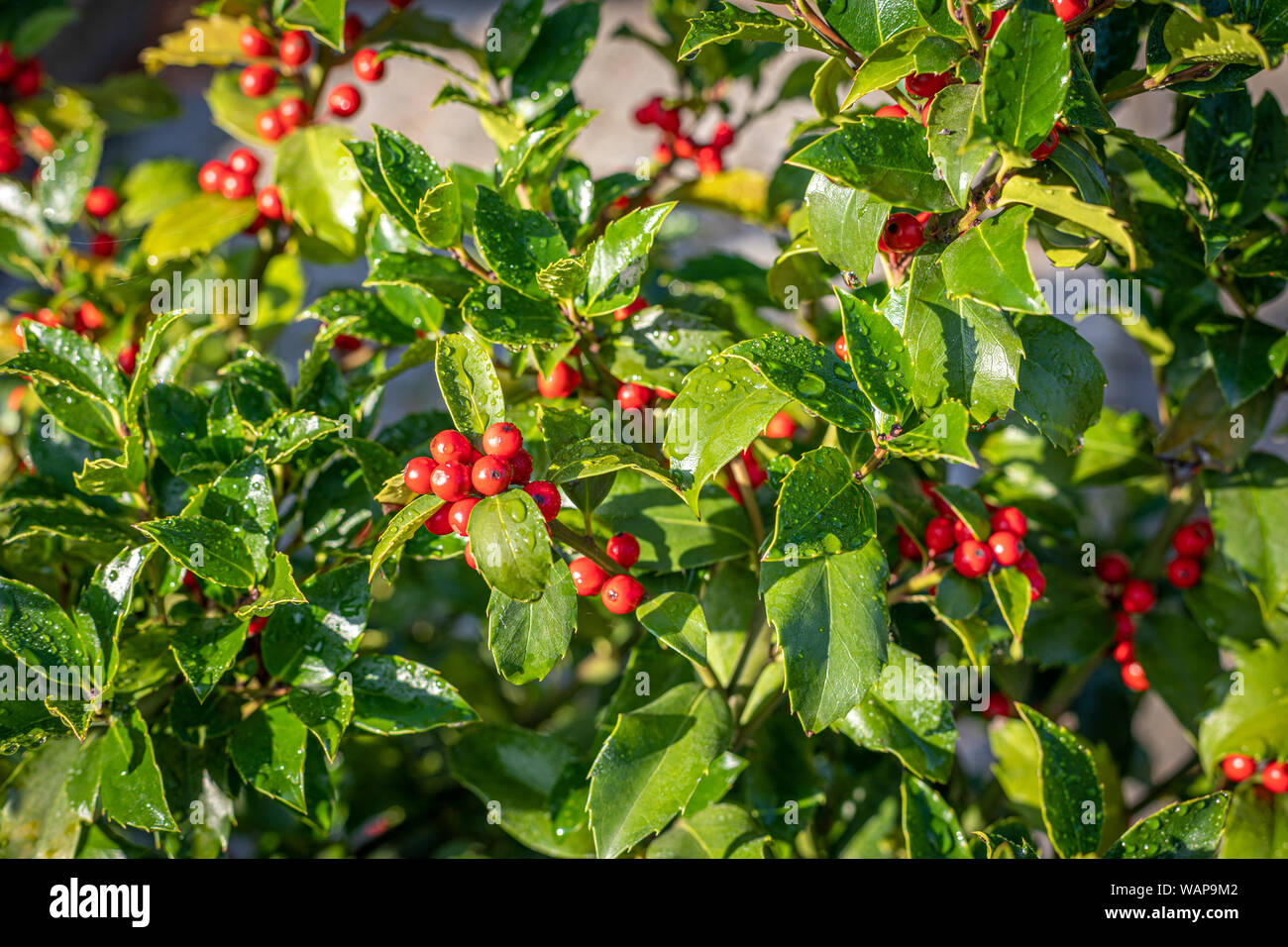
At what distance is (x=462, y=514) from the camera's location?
0.74 m

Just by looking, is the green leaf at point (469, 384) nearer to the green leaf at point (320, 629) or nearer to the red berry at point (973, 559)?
the green leaf at point (320, 629)

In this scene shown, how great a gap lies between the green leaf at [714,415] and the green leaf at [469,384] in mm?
154

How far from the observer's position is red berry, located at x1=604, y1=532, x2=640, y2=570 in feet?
3.01

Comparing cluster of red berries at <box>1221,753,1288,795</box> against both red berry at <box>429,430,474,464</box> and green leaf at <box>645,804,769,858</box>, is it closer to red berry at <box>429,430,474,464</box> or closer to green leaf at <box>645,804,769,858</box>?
green leaf at <box>645,804,769,858</box>

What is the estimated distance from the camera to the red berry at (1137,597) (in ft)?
4.11

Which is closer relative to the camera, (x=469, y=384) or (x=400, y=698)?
(x=469, y=384)

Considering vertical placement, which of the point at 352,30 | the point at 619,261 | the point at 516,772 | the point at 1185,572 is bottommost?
the point at 516,772

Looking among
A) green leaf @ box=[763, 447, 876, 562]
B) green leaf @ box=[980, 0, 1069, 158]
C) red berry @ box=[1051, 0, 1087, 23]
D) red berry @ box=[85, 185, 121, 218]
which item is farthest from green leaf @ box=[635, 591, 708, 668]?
red berry @ box=[85, 185, 121, 218]

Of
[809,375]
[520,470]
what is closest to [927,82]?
[809,375]

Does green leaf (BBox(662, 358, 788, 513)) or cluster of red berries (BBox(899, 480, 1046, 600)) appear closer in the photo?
green leaf (BBox(662, 358, 788, 513))

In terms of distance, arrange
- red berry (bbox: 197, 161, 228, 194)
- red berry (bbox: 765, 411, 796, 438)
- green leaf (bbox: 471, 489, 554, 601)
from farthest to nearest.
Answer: red berry (bbox: 197, 161, 228, 194)
red berry (bbox: 765, 411, 796, 438)
green leaf (bbox: 471, 489, 554, 601)

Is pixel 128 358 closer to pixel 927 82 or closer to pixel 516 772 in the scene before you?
pixel 516 772

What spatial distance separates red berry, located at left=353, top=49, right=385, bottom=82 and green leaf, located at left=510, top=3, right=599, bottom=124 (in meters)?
0.18

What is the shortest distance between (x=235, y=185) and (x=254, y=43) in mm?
199
